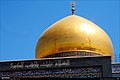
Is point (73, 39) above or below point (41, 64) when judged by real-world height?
above

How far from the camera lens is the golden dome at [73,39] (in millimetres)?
17422

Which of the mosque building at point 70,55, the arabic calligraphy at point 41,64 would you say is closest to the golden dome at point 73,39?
the mosque building at point 70,55

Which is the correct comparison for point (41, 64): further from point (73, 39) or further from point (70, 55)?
point (73, 39)

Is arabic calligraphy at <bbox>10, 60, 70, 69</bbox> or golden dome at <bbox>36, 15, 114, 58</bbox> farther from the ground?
golden dome at <bbox>36, 15, 114, 58</bbox>

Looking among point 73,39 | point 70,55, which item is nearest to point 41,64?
point 70,55

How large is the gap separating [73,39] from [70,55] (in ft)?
2.48

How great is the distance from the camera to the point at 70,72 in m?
15.6

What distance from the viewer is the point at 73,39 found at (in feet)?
57.5

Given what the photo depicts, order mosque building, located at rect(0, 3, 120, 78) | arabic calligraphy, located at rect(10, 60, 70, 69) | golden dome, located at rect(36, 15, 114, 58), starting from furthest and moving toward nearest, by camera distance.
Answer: golden dome, located at rect(36, 15, 114, 58) → arabic calligraphy, located at rect(10, 60, 70, 69) → mosque building, located at rect(0, 3, 120, 78)

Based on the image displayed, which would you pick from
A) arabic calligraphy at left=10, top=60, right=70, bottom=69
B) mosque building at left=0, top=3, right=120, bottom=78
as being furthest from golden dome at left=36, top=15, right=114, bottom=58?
arabic calligraphy at left=10, top=60, right=70, bottom=69

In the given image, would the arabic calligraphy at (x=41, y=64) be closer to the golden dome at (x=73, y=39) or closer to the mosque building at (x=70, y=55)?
the mosque building at (x=70, y=55)

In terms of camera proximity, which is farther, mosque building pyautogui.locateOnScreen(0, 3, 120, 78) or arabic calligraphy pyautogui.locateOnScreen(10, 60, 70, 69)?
arabic calligraphy pyautogui.locateOnScreen(10, 60, 70, 69)

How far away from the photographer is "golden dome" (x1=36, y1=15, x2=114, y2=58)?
1742 centimetres

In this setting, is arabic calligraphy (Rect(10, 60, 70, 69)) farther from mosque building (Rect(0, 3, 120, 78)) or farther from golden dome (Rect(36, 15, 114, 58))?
golden dome (Rect(36, 15, 114, 58))
